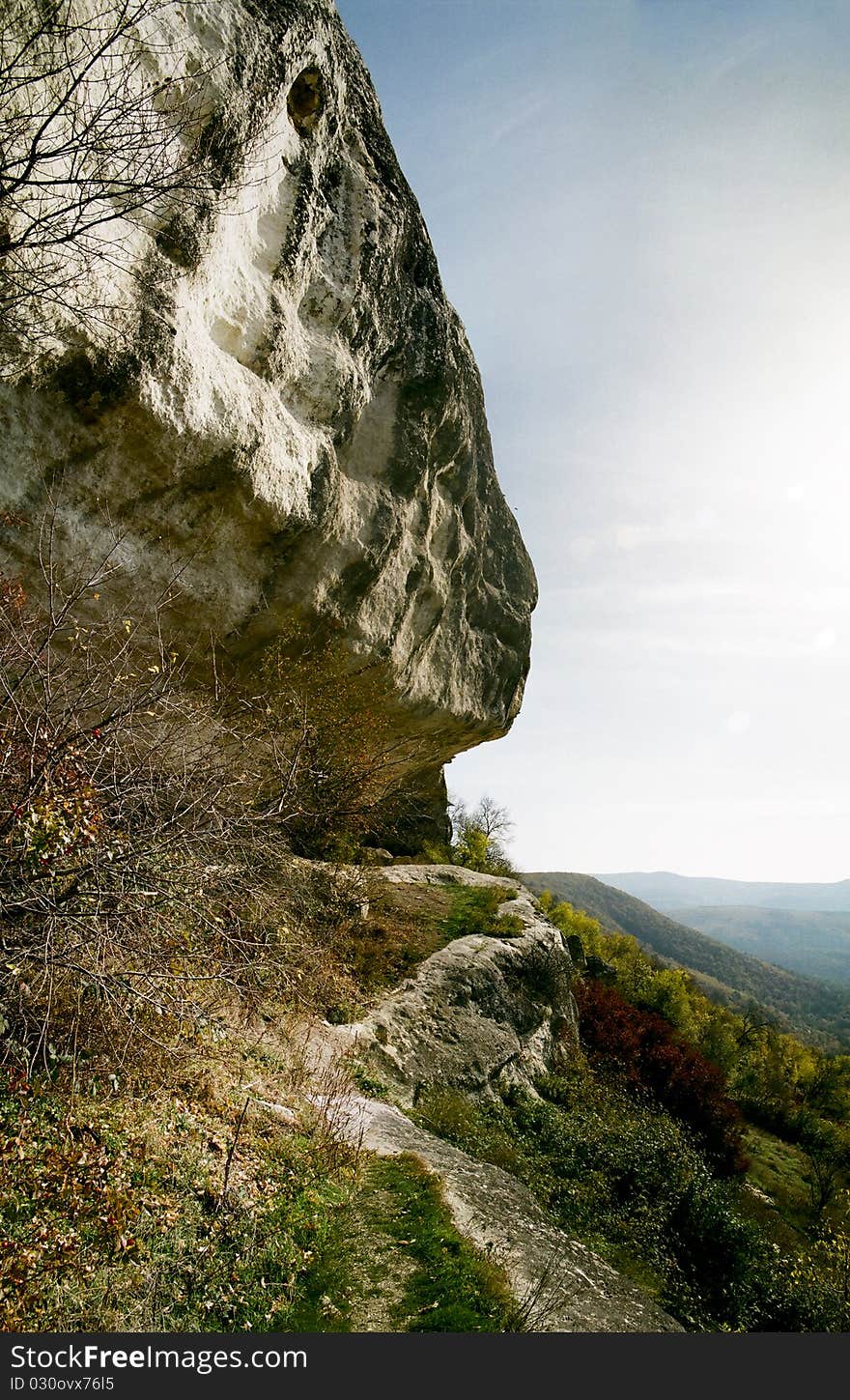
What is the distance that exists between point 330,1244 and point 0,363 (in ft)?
25.2

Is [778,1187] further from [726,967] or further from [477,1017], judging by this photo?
[726,967]

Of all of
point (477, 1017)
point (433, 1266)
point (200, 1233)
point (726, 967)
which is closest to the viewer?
Answer: point (200, 1233)

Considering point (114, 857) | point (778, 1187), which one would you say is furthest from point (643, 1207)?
point (778, 1187)

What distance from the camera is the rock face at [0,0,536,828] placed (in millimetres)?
6621

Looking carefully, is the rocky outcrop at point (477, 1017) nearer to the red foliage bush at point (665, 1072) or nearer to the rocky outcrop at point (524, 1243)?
the rocky outcrop at point (524, 1243)

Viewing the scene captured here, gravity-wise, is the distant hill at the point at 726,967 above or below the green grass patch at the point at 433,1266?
below

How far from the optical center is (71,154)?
17.3 feet

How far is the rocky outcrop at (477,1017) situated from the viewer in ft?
29.9

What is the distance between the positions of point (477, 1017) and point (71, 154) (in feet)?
39.4

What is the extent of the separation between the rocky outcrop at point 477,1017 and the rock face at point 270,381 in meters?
5.16

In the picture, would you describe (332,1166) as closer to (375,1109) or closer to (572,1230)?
(375,1109)

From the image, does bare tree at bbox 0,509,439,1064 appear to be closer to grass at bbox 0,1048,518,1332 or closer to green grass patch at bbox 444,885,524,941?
grass at bbox 0,1048,518,1332

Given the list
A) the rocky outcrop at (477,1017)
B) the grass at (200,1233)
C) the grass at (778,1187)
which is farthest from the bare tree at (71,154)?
the grass at (778,1187)

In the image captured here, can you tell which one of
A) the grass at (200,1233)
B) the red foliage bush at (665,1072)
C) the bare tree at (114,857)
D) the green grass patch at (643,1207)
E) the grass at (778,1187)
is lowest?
the grass at (778,1187)
